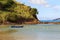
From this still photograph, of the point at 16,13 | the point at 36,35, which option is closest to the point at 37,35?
the point at 36,35

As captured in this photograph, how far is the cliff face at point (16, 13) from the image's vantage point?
10522 cm

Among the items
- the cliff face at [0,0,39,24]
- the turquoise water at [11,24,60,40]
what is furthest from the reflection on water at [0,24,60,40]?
the cliff face at [0,0,39,24]

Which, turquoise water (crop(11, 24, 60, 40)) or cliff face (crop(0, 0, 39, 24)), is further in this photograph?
cliff face (crop(0, 0, 39, 24))

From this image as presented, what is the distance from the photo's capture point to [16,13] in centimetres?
11012

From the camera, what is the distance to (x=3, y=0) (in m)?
108

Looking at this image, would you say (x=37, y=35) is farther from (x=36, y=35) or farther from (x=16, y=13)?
(x=16, y=13)

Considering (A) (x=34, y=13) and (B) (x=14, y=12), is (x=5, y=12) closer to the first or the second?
(B) (x=14, y=12)

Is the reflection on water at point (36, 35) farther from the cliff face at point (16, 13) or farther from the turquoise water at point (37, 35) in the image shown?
the cliff face at point (16, 13)

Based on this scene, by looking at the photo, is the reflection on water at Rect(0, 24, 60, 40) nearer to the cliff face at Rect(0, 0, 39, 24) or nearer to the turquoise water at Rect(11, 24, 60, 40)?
the turquoise water at Rect(11, 24, 60, 40)

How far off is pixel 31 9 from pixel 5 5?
12968 mm

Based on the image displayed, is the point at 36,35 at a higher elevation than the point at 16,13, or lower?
higher

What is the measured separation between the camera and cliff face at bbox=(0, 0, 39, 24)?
10522 cm

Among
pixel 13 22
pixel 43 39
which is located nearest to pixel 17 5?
pixel 13 22

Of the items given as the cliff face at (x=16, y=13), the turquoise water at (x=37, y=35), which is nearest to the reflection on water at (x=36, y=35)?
the turquoise water at (x=37, y=35)
